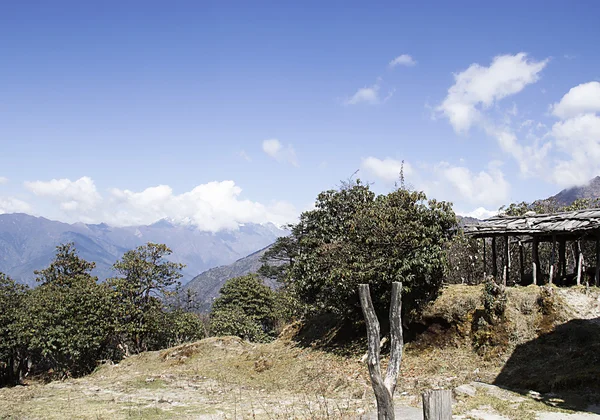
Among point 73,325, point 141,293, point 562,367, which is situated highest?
point 141,293

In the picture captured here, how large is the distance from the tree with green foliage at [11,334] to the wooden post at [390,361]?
30.9 m

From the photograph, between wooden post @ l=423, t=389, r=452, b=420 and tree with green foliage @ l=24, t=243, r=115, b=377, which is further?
tree with green foliage @ l=24, t=243, r=115, b=377

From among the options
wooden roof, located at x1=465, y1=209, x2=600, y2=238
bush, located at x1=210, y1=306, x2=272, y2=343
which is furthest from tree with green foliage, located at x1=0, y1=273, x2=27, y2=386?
wooden roof, located at x1=465, y1=209, x2=600, y2=238

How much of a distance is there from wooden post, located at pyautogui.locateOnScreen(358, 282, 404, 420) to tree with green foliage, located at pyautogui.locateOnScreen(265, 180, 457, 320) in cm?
1019

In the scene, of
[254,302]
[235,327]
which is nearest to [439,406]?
[235,327]

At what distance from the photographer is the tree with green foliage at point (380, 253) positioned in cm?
1938

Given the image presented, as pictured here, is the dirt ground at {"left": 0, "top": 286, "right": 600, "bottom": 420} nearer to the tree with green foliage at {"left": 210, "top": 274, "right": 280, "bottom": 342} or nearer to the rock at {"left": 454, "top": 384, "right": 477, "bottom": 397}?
the rock at {"left": 454, "top": 384, "right": 477, "bottom": 397}

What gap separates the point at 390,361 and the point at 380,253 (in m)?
11.5

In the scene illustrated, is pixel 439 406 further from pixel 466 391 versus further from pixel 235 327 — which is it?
pixel 235 327

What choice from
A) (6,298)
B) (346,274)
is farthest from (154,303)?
(346,274)

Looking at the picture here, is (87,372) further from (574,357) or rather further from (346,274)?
(574,357)

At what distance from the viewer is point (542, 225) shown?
21.9m

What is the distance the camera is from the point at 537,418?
11180mm

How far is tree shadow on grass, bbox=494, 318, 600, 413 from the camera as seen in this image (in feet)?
41.9
